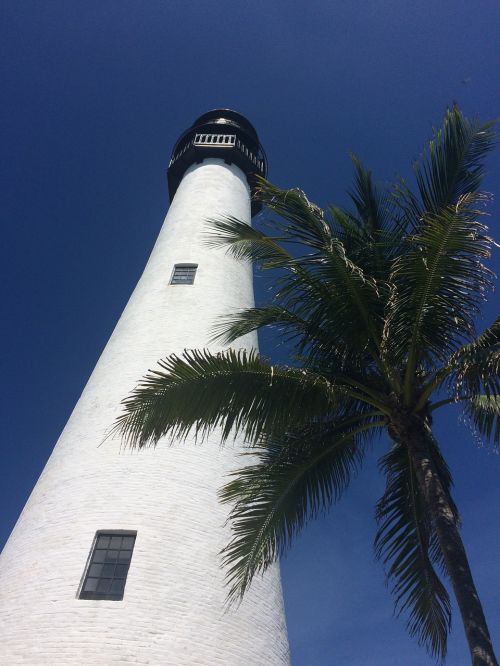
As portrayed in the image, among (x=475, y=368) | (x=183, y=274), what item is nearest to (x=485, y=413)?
(x=475, y=368)

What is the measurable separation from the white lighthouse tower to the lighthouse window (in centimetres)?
2

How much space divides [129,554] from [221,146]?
1659cm

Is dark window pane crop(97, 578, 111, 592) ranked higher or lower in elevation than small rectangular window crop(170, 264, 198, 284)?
lower

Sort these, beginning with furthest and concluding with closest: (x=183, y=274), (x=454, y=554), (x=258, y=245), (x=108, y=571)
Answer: (x=183, y=274)
(x=108, y=571)
(x=258, y=245)
(x=454, y=554)

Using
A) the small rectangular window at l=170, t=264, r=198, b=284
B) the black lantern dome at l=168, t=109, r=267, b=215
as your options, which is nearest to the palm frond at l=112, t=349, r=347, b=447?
the small rectangular window at l=170, t=264, r=198, b=284

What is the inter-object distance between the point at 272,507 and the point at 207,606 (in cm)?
253

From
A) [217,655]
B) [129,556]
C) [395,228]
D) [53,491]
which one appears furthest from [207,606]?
[395,228]

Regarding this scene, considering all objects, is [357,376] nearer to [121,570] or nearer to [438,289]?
[438,289]

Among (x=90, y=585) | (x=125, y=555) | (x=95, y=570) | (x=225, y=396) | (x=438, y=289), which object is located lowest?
(x=90, y=585)

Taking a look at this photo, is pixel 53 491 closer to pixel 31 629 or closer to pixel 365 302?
pixel 31 629

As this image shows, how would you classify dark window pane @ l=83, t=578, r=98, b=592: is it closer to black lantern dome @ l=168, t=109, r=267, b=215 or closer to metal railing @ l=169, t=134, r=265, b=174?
black lantern dome @ l=168, t=109, r=267, b=215

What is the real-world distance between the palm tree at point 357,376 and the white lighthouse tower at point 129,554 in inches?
69.8

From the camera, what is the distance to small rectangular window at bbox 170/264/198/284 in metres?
14.8

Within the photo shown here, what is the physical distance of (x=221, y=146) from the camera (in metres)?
22.0
